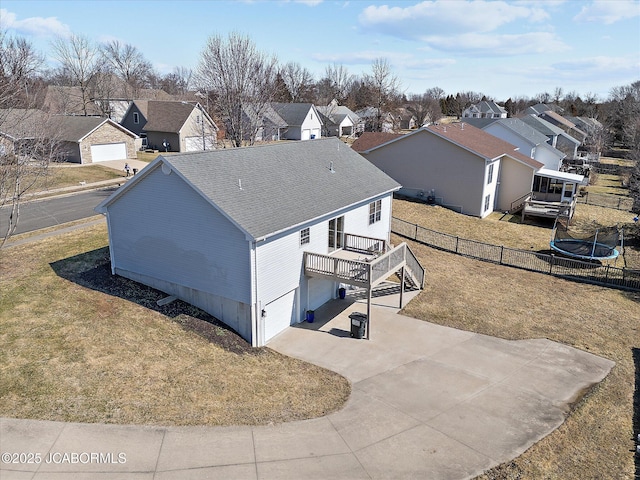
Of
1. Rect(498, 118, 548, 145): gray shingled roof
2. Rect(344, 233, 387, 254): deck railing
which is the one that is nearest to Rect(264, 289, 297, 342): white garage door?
Rect(344, 233, 387, 254): deck railing

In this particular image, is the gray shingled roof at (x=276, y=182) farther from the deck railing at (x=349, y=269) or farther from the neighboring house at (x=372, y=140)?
the neighboring house at (x=372, y=140)

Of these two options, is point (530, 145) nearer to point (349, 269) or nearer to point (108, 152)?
point (349, 269)

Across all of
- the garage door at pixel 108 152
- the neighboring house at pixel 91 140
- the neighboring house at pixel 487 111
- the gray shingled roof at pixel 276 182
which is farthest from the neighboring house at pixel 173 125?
the neighboring house at pixel 487 111

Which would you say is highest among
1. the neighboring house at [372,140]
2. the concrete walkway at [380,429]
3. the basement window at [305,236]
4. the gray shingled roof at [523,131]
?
the gray shingled roof at [523,131]

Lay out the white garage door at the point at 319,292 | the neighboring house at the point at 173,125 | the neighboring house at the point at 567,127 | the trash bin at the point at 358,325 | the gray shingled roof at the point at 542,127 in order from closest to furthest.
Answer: the trash bin at the point at 358,325 → the white garage door at the point at 319,292 → the neighboring house at the point at 173,125 → the gray shingled roof at the point at 542,127 → the neighboring house at the point at 567,127

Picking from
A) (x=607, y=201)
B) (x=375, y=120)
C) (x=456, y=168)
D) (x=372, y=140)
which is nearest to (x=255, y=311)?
(x=456, y=168)

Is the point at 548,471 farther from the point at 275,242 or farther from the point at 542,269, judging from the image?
the point at 542,269
